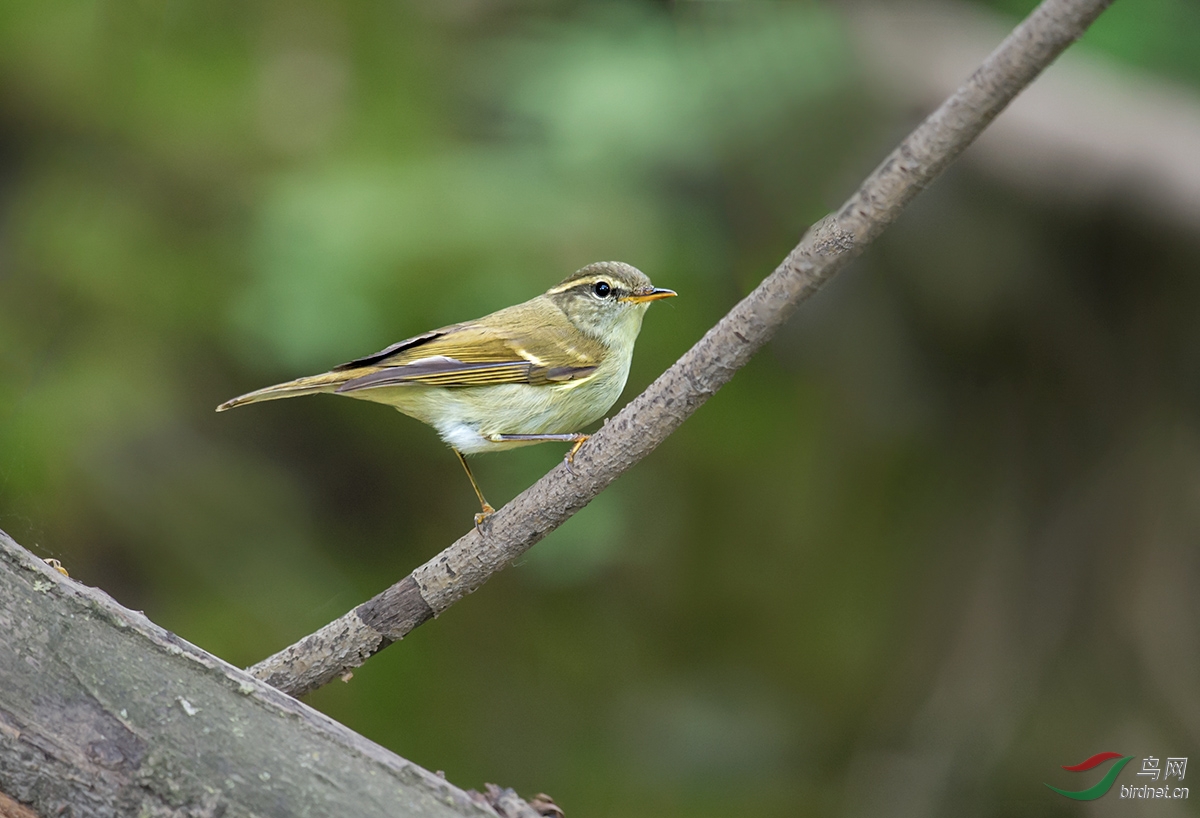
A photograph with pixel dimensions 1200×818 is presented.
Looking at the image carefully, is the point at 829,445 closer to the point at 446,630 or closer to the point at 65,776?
the point at 446,630

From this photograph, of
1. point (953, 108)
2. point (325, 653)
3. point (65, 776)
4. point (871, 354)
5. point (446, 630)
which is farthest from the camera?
point (871, 354)

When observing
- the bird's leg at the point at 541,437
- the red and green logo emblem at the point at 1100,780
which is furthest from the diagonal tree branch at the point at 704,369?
the red and green logo emblem at the point at 1100,780

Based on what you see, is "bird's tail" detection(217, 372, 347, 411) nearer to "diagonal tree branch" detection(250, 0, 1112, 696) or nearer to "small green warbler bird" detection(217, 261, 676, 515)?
"small green warbler bird" detection(217, 261, 676, 515)

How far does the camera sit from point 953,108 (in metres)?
1.15

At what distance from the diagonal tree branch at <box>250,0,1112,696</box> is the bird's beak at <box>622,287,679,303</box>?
88 cm

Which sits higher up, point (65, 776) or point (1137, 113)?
point (1137, 113)

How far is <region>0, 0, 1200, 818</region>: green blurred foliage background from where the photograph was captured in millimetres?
3551

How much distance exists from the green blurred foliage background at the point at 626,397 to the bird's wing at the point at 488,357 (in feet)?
2.76

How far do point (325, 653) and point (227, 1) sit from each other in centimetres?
337

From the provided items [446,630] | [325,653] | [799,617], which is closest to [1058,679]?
[799,617]

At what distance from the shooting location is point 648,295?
2.57m

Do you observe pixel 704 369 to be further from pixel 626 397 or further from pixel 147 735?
pixel 626 397

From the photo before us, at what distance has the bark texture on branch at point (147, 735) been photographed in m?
1.38

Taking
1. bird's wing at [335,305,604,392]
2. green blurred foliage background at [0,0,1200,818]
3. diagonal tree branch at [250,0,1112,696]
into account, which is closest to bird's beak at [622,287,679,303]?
bird's wing at [335,305,604,392]
